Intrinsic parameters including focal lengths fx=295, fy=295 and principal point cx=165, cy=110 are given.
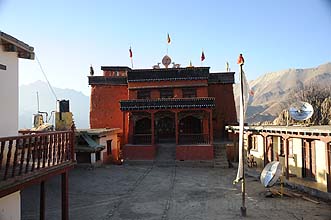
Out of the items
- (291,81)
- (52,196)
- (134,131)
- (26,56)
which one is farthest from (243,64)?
(291,81)

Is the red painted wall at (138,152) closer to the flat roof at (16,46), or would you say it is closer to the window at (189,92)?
the window at (189,92)

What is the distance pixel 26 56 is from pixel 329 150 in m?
12.9

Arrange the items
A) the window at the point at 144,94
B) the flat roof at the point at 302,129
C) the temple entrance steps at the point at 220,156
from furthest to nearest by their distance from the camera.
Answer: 1. the window at the point at 144,94
2. the temple entrance steps at the point at 220,156
3. the flat roof at the point at 302,129

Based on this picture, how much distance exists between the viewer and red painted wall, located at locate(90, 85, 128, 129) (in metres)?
30.6

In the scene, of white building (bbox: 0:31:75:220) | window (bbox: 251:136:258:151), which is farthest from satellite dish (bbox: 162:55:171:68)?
white building (bbox: 0:31:75:220)

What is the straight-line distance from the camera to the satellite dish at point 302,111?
1622cm

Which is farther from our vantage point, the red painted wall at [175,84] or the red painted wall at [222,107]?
the red painted wall at [222,107]

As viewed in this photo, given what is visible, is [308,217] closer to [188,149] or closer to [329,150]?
[329,150]

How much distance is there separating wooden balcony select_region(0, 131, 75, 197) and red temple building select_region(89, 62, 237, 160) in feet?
51.8

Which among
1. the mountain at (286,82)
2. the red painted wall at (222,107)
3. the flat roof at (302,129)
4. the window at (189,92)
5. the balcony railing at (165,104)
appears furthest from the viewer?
the mountain at (286,82)

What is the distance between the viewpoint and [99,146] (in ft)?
68.7

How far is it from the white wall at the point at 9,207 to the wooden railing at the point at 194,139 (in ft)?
59.5

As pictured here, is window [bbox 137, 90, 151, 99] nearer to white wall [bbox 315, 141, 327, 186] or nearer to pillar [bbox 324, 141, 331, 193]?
white wall [bbox 315, 141, 327, 186]

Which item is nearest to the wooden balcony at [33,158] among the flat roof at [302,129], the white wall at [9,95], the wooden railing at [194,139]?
the white wall at [9,95]
